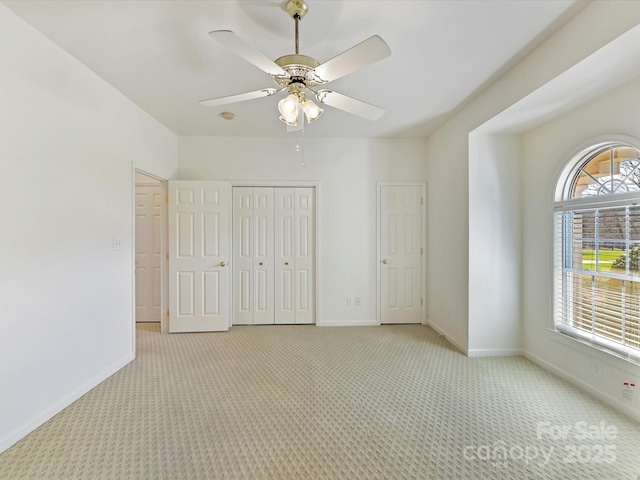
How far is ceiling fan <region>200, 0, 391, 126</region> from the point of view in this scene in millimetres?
1273

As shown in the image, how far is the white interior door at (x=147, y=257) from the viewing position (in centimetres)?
408

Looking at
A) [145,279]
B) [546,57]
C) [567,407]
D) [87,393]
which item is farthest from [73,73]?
[567,407]

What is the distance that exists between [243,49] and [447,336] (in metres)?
3.48

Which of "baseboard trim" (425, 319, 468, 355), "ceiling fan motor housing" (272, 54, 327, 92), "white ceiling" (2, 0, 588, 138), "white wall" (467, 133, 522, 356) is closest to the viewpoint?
"ceiling fan motor housing" (272, 54, 327, 92)

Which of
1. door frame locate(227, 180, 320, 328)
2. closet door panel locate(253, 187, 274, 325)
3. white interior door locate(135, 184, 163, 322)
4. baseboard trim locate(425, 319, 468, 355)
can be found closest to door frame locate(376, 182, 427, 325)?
baseboard trim locate(425, 319, 468, 355)

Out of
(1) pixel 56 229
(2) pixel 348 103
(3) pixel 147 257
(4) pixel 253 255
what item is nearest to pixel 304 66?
(2) pixel 348 103

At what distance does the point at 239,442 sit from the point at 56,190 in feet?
7.17

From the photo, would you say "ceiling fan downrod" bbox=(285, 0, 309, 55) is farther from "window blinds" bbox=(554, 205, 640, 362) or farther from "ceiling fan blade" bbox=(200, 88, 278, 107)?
"window blinds" bbox=(554, 205, 640, 362)

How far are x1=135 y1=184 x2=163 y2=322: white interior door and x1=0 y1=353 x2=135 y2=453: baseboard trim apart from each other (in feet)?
5.13

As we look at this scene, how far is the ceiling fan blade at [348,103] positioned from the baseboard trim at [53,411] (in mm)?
2830

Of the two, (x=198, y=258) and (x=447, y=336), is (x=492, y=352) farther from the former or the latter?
(x=198, y=258)

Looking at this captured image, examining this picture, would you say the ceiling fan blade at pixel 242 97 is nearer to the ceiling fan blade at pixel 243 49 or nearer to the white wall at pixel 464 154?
the ceiling fan blade at pixel 243 49

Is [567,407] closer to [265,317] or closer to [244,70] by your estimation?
[265,317]

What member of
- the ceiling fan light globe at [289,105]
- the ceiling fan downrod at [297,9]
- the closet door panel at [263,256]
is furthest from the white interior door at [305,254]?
the ceiling fan downrod at [297,9]
